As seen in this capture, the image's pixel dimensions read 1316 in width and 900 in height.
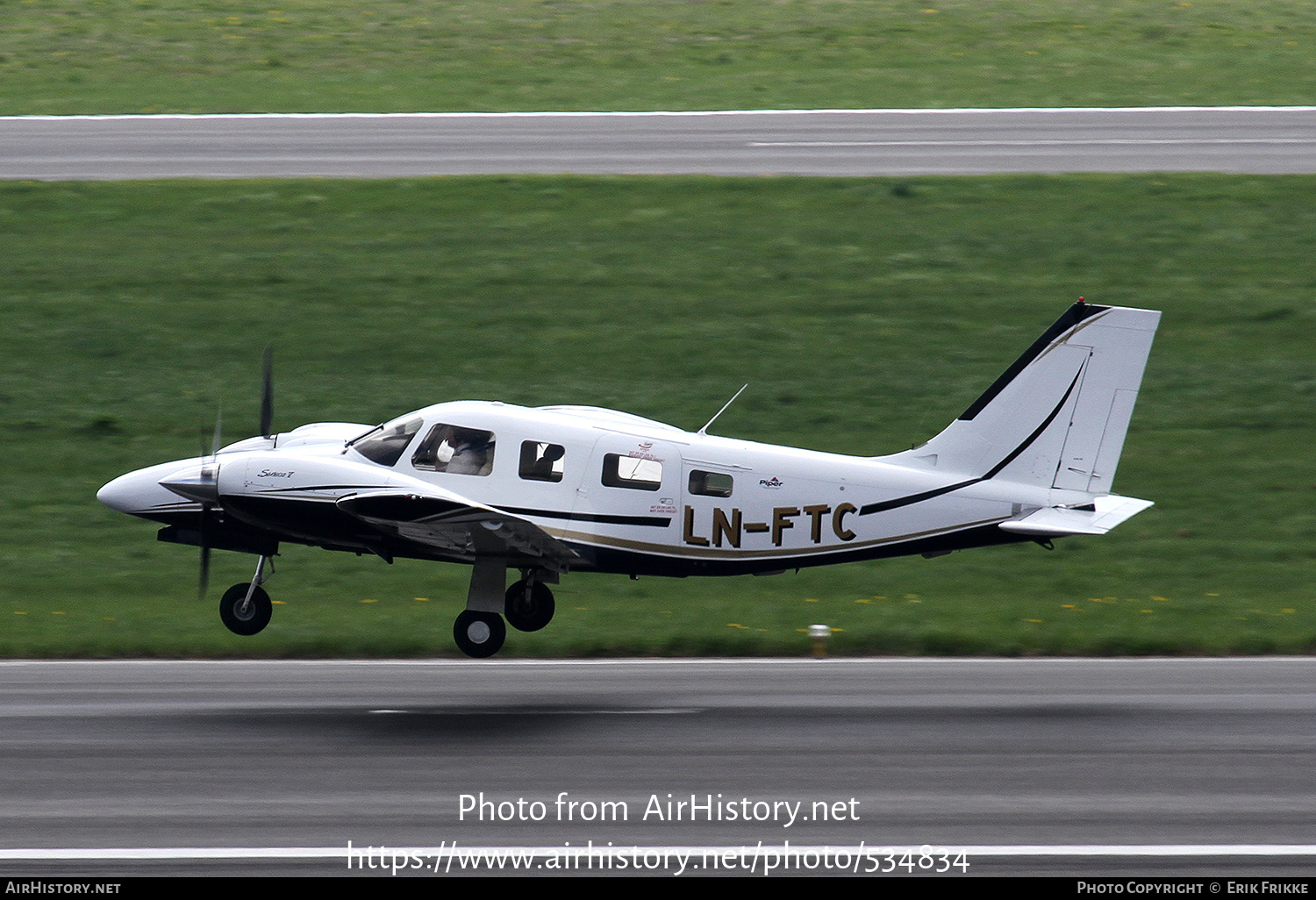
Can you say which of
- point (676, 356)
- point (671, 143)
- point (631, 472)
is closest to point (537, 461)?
point (631, 472)

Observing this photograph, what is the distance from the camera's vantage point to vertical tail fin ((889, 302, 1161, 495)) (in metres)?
16.8

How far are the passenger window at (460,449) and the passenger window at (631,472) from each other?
1386 millimetres

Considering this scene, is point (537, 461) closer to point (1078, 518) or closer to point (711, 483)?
point (711, 483)

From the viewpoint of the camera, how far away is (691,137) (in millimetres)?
34344

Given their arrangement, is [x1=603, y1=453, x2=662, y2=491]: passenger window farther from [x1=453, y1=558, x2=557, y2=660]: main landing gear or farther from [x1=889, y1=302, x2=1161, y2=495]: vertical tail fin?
[x1=889, y1=302, x2=1161, y2=495]: vertical tail fin

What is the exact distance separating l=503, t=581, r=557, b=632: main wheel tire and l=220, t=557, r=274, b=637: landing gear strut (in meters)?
2.95

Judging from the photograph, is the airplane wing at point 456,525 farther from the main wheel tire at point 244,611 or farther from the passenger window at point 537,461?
the main wheel tire at point 244,611

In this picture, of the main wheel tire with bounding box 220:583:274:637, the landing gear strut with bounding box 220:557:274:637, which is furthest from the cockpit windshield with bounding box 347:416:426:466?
the main wheel tire with bounding box 220:583:274:637

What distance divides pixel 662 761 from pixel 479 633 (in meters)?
3.68

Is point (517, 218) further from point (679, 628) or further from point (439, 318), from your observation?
point (679, 628)

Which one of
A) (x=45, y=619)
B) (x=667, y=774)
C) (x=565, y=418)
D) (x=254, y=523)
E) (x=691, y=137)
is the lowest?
(x=45, y=619)

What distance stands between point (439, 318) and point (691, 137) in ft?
30.8

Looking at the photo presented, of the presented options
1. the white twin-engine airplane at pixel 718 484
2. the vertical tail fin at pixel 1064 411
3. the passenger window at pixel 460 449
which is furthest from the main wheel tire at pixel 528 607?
the vertical tail fin at pixel 1064 411

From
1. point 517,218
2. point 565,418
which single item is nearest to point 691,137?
point 517,218
